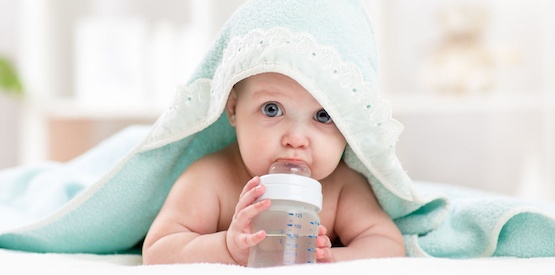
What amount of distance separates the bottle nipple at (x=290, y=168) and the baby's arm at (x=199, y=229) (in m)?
0.08

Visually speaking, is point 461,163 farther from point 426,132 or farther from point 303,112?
point 303,112

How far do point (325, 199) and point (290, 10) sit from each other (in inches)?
11.6

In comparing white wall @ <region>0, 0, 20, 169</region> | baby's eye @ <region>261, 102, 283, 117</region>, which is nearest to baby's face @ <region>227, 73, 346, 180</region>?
baby's eye @ <region>261, 102, 283, 117</region>

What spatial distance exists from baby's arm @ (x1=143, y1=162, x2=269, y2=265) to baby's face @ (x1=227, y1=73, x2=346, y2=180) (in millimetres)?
97

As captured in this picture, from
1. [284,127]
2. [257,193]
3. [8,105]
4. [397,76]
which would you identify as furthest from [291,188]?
[8,105]

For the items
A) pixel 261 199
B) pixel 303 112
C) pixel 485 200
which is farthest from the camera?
pixel 485 200

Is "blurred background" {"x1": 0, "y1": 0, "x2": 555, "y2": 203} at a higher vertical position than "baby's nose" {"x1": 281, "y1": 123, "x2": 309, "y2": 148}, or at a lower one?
lower

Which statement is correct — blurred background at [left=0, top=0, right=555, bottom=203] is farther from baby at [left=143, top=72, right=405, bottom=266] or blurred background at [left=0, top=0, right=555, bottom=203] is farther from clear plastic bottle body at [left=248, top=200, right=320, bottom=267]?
clear plastic bottle body at [left=248, top=200, right=320, bottom=267]

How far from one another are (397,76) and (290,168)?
2174 mm

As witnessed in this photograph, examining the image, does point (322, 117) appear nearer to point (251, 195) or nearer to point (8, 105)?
point (251, 195)

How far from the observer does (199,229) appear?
3.21 feet

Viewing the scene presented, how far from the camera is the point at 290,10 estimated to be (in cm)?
96

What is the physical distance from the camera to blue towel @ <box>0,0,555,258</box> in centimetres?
92

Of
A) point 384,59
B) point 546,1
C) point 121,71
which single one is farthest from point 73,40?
point 546,1
